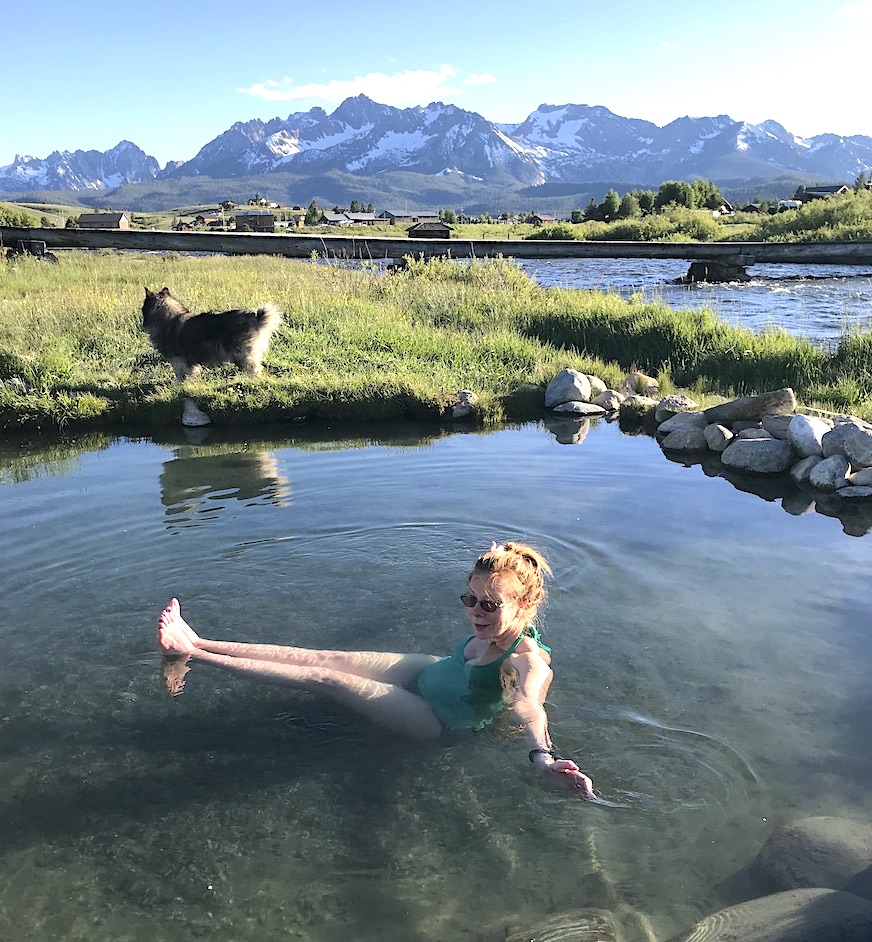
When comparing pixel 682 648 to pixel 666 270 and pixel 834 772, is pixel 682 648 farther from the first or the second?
pixel 666 270

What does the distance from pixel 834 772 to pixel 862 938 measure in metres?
1.22

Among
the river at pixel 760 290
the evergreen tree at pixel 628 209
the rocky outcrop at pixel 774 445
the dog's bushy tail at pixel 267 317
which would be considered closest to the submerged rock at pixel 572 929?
the rocky outcrop at pixel 774 445

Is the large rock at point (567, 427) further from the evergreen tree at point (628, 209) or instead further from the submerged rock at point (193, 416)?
the evergreen tree at point (628, 209)

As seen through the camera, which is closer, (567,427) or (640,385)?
(567,427)

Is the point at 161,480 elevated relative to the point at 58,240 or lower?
lower

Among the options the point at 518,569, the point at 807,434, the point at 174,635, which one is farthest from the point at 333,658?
the point at 807,434

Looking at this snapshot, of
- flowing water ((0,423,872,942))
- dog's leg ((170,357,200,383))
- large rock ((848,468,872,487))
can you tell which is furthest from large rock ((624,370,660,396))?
dog's leg ((170,357,200,383))

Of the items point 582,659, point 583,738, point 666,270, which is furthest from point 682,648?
point 666,270

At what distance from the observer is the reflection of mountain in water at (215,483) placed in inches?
325

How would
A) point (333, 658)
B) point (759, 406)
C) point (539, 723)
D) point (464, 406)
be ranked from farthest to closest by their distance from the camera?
point (464, 406)
point (759, 406)
point (333, 658)
point (539, 723)

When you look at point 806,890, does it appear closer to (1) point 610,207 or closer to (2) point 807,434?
(2) point 807,434

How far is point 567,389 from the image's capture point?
1311 centimetres

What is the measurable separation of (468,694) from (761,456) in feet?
21.5

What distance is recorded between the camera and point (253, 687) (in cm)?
501
